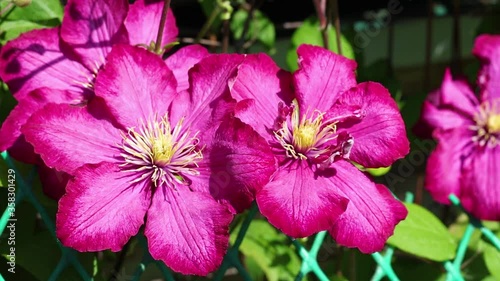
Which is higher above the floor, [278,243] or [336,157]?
[336,157]

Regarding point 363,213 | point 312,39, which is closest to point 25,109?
point 363,213

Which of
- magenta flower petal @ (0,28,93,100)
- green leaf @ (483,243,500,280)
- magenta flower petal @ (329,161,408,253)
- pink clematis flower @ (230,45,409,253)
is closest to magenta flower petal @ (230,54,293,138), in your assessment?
pink clematis flower @ (230,45,409,253)

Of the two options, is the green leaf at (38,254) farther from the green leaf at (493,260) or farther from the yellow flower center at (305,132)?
the green leaf at (493,260)

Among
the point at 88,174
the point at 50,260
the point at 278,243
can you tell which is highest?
the point at 88,174

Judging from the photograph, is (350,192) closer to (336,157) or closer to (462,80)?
(336,157)

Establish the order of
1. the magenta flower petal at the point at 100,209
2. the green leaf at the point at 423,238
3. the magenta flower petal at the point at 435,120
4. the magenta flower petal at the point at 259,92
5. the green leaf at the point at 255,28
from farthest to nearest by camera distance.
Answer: the green leaf at the point at 255,28 → the magenta flower petal at the point at 435,120 → the green leaf at the point at 423,238 → the magenta flower petal at the point at 259,92 → the magenta flower petal at the point at 100,209

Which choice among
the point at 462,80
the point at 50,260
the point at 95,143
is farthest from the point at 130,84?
the point at 462,80

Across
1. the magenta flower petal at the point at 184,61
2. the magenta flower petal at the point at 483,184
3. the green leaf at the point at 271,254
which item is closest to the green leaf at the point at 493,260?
the magenta flower petal at the point at 483,184
